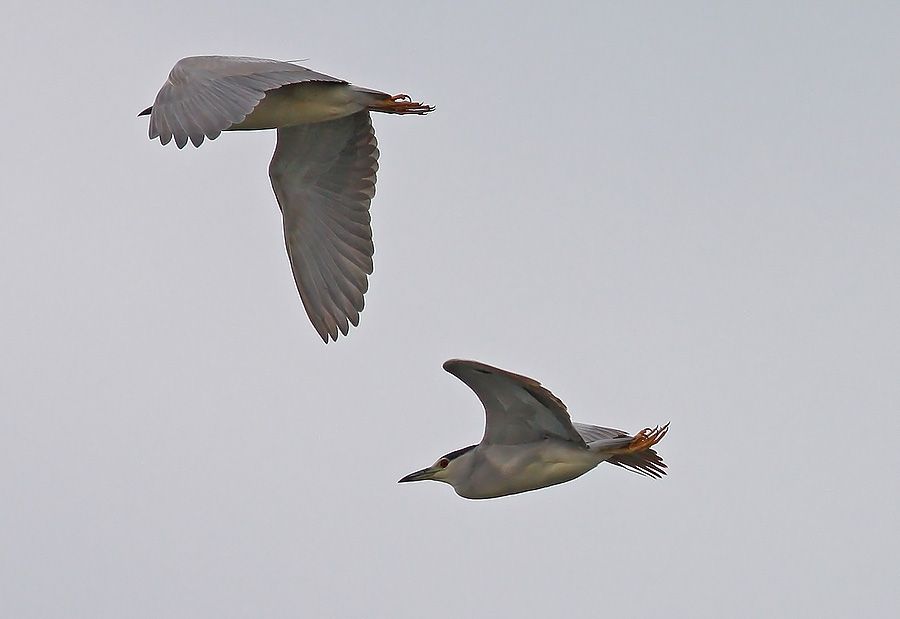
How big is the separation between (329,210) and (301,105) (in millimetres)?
1792

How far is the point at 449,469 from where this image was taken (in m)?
14.0

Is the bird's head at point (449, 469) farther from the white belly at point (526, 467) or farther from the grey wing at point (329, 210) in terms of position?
the grey wing at point (329, 210)

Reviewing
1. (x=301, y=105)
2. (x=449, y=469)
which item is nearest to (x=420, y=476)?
(x=449, y=469)

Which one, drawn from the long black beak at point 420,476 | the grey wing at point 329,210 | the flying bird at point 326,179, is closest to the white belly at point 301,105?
the flying bird at point 326,179

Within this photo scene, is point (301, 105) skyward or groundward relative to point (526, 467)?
skyward

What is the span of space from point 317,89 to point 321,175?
1717mm

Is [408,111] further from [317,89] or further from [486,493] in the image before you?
[486,493]

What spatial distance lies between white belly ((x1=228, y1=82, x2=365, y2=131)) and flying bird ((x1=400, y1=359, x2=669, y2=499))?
3.12 m

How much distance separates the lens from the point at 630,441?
13.1 m

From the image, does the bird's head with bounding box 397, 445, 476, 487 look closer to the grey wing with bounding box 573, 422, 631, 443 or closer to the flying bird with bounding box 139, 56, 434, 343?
the grey wing with bounding box 573, 422, 631, 443

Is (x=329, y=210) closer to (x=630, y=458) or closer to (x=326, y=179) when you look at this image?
(x=326, y=179)

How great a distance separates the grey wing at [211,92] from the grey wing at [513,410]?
7.96 ft

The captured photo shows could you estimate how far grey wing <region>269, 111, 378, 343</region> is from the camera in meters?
16.1

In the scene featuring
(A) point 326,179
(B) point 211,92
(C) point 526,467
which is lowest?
(C) point 526,467
